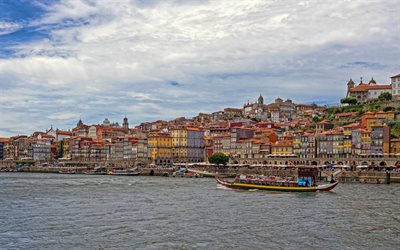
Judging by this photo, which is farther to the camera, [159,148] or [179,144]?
[179,144]

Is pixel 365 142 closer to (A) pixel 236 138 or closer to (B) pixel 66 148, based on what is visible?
(A) pixel 236 138

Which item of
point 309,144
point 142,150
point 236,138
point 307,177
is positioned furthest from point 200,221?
point 142,150

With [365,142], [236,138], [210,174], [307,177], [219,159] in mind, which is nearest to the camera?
[307,177]

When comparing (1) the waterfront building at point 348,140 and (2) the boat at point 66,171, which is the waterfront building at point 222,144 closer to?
(1) the waterfront building at point 348,140

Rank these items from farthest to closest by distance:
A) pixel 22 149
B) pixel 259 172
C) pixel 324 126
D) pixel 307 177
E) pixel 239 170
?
pixel 22 149, pixel 324 126, pixel 239 170, pixel 259 172, pixel 307 177

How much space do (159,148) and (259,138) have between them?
2301 centimetres

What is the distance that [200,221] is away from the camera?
3172 centimetres

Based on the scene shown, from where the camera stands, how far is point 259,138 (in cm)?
10756

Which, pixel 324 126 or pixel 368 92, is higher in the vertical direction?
pixel 368 92

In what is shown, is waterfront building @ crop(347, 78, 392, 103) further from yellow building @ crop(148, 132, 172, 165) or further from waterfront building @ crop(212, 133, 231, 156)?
yellow building @ crop(148, 132, 172, 165)

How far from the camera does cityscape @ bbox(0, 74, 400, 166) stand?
8994cm

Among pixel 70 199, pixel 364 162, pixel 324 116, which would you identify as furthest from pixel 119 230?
pixel 324 116

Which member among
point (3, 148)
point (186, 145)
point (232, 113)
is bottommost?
point (3, 148)

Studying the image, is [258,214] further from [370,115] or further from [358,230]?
[370,115]
